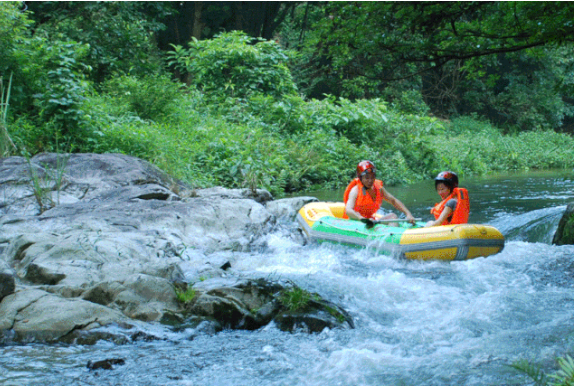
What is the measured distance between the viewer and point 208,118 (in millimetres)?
13727

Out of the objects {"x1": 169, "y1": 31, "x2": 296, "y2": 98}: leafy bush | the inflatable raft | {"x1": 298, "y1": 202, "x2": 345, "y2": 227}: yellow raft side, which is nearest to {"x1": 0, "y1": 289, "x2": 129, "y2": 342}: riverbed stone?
the inflatable raft

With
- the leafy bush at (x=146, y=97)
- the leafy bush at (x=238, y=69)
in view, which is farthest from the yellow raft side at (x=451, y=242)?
the leafy bush at (x=238, y=69)

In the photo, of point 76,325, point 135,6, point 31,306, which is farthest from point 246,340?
point 135,6

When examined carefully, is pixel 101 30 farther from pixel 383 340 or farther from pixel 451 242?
pixel 383 340

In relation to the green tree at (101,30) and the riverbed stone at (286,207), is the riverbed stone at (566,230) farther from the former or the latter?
the green tree at (101,30)

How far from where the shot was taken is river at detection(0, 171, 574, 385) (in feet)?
10.5

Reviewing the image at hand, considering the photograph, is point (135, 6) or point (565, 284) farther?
point (135, 6)

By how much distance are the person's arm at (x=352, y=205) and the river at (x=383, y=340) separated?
1225 millimetres

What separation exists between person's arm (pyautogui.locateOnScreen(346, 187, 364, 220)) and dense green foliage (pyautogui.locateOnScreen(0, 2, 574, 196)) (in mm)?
2614

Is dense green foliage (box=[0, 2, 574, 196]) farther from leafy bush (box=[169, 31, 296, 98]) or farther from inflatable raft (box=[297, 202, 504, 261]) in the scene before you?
inflatable raft (box=[297, 202, 504, 261])

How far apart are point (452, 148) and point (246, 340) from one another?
48.7 feet

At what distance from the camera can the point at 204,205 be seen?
7.28 m

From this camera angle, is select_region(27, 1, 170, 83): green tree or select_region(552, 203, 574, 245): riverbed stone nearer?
select_region(552, 203, 574, 245): riverbed stone

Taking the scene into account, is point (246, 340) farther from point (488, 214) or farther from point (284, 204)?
point (488, 214)
